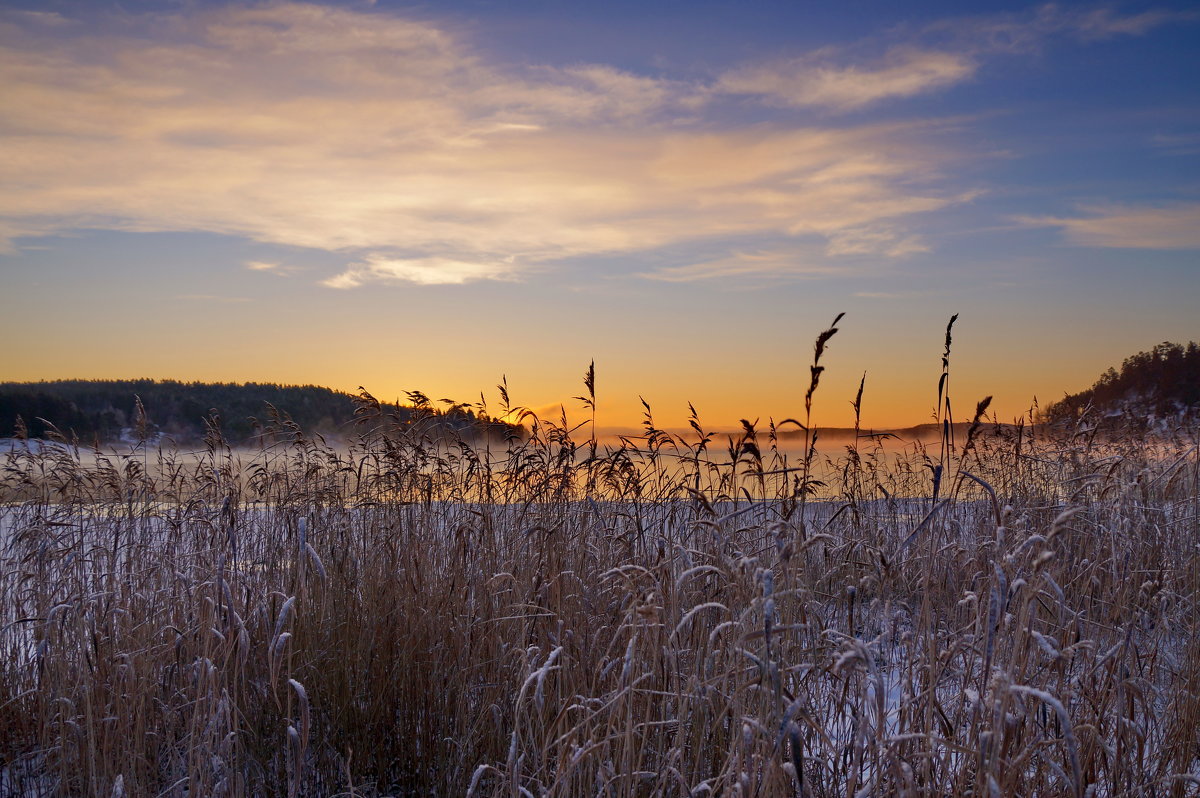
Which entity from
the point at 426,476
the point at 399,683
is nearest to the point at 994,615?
the point at 399,683

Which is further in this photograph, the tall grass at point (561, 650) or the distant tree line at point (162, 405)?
the distant tree line at point (162, 405)

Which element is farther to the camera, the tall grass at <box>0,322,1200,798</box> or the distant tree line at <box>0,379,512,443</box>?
the distant tree line at <box>0,379,512,443</box>

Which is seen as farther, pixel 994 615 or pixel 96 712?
pixel 96 712

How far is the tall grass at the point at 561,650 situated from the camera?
2668 mm

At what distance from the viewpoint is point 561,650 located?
130 inches

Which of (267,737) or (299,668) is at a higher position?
(299,668)

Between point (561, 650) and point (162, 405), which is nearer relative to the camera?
point (561, 650)

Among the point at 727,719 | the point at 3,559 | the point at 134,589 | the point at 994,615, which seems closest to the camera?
the point at 994,615

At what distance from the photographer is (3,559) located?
6164mm

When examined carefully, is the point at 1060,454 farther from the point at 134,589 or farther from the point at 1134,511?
the point at 134,589

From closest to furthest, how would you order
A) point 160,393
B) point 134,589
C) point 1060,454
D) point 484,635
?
point 484,635 → point 134,589 → point 1060,454 → point 160,393

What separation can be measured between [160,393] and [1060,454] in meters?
34.4

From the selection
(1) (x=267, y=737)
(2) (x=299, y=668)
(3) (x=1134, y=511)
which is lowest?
(1) (x=267, y=737)

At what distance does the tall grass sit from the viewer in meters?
2.67
